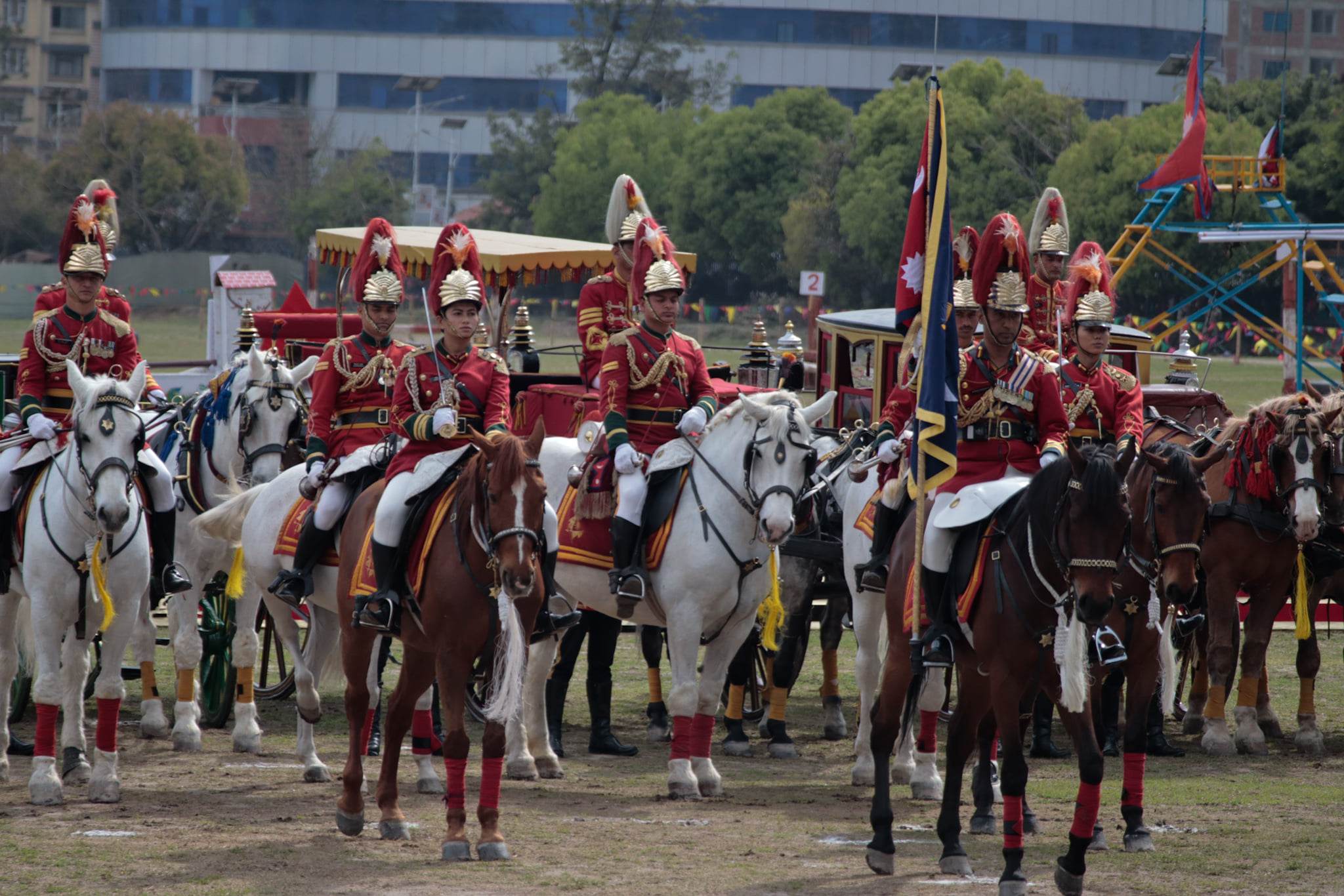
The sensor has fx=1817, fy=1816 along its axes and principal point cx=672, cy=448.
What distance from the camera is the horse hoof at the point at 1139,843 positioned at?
30.1 ft

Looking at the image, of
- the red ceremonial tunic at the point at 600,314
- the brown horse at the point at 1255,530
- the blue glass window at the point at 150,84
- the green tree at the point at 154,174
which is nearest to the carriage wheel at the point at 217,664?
the red ceremonial tunic at the point at 600,314

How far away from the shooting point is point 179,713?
1188 cm

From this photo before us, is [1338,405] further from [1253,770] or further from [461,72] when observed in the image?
[461,72]

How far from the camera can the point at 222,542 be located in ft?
41.2

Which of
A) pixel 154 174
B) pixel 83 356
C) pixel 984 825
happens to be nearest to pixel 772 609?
pixel 984 825

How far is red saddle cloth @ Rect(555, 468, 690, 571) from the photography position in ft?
35.6

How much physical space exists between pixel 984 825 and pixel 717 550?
2.22 meters

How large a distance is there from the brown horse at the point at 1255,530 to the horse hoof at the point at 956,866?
4374mm

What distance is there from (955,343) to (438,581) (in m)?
2.80

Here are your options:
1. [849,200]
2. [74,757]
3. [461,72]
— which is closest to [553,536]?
[74,757]

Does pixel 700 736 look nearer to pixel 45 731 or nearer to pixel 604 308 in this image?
pixel 604 308

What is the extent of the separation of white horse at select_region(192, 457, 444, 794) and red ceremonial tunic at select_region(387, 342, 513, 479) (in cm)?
78

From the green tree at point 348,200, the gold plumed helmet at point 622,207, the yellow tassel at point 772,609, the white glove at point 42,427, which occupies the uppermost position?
the green tree at point 348,200

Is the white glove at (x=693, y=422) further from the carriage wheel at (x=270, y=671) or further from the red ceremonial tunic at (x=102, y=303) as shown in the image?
the carriage wheel at (x=270, y=671)
